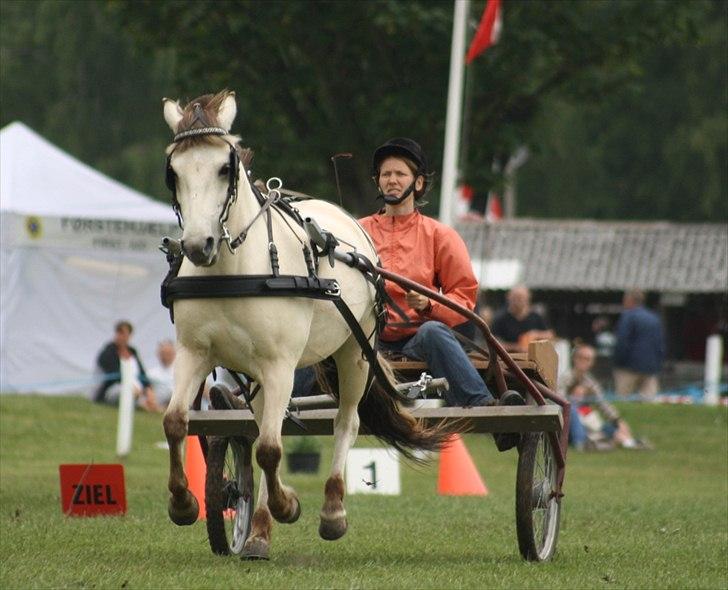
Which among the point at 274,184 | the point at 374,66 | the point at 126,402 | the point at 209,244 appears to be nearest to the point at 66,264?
the point at 374,66

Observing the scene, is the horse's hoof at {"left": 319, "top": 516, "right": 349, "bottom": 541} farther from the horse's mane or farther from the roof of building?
the roof of building

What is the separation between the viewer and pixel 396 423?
8.55 metres

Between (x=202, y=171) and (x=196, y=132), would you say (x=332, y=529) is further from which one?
(x=196, y=132)

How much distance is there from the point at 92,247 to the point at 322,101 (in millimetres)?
6567

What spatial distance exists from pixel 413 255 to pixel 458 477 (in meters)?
5.36

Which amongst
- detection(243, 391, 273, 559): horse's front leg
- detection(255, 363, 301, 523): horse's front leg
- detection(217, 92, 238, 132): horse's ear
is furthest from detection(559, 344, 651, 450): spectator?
detection(217, 92, 238, 132): horse's ear

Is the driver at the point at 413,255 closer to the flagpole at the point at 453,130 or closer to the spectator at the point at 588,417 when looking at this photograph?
the flagpole at the point at 453,130

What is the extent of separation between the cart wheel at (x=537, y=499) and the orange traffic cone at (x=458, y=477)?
15.1 ft

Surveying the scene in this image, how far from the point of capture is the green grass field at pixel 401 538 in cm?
737

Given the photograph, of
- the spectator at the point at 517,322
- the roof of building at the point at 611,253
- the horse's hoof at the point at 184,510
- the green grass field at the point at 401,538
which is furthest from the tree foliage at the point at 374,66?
the horse's hoof at the point at 184,510

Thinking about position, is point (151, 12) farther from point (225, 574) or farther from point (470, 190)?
point (225, 574)

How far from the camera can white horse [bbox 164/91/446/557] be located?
6875mm

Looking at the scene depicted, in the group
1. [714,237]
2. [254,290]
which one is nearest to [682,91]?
[714,237]

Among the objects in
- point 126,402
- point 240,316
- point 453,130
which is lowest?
point 126,402
